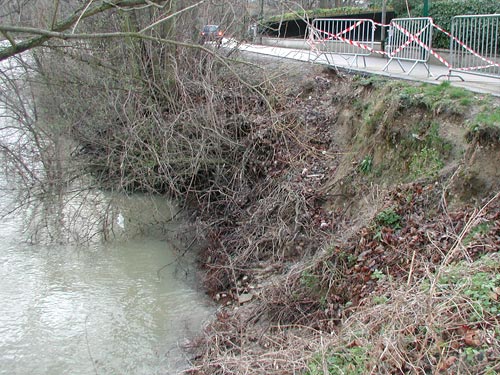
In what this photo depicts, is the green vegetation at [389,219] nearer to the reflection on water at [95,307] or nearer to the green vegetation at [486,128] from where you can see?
the green vegetation at [486,128]

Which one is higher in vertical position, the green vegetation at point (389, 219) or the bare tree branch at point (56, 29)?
the bare tree branch at point (56, 29)

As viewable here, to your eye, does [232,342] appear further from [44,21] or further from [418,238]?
[44,21]

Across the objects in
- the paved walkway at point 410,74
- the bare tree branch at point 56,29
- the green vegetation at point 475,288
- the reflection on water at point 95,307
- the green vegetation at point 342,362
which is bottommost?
the reflection on water at point 95,307

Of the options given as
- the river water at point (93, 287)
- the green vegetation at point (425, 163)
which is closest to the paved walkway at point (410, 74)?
the green vegetation at point (425, 163)

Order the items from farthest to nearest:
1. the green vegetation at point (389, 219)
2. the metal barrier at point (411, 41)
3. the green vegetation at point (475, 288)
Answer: the metal barrier at point (411, 41), the green vegetation at point (389, 219), the green vegetation at point (475, 288)

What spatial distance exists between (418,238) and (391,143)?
7.84 ft

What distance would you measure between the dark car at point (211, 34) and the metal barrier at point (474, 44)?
207 inches

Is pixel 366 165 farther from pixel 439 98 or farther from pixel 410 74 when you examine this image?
pixel 410 74

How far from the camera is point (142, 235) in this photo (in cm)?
1109

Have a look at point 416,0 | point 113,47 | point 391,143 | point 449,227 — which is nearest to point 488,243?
point 449,227

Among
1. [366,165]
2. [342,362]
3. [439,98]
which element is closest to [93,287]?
[366,165]

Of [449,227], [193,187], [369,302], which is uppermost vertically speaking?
[449,227]

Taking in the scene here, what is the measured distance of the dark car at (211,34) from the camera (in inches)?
495

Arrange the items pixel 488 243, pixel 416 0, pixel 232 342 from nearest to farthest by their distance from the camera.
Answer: pixel 488 243, pixel 232 342, pixel 416 0
